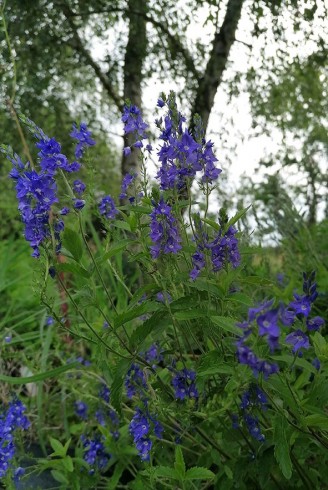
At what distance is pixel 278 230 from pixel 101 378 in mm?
1798

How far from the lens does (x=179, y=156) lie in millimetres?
1605

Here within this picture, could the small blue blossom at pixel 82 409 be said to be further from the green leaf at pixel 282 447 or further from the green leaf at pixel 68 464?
the green leaf at pixel 282 447

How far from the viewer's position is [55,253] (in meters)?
1.58

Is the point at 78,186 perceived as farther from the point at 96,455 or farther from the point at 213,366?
the point at 96,455

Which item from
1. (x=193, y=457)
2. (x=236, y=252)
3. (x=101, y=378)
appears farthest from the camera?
(x=101, y=378)

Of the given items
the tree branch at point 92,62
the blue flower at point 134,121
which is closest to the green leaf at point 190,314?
the blue flower at point 134,121

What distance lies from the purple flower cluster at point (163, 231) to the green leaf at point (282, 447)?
18.9 inches

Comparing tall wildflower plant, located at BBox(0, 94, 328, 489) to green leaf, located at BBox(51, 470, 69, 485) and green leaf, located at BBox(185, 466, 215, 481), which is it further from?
green leaf, located at BBox(51, 470, 69, 485)

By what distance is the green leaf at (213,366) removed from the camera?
4.64ft

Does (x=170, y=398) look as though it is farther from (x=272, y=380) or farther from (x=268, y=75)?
(x=268, y=75)

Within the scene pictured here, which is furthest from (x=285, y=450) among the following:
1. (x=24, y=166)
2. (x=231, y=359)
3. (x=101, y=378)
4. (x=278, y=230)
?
(x=278, y=230)

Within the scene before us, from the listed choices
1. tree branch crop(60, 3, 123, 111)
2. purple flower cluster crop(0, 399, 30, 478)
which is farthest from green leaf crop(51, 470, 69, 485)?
tree branch crop(60, 3, 123, 111)

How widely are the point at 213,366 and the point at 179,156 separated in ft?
1.79

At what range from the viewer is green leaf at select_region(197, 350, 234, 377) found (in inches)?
55.7
